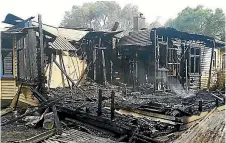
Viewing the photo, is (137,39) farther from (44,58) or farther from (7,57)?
(7,57)

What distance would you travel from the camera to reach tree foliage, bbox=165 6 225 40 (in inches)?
1359

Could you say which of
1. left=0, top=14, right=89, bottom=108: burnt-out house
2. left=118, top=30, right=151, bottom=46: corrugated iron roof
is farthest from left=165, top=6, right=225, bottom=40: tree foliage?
left=0, top=14, right=89, bottom=108: burnt-out house

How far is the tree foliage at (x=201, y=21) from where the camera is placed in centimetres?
3453

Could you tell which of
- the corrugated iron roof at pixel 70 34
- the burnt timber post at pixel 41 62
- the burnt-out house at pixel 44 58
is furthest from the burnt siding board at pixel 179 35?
the burnt timber post at pixel 41 62

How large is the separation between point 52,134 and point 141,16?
670 inches

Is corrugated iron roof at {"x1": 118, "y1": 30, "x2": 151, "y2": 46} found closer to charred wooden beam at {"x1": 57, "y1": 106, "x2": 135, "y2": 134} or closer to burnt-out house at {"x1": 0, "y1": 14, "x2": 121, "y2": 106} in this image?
burnt-out house at {"x1": 0, "y1": 14, "x2": 121, "y2": 106}

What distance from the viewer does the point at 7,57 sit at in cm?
1377

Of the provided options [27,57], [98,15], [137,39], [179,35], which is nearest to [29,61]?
[27,57]

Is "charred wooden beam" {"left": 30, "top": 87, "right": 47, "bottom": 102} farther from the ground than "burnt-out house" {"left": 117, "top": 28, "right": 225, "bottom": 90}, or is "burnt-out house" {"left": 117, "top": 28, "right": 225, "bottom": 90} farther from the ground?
"burnt-out house" {"left": 117, "top": 28, "right": 225, "bottom": 90}

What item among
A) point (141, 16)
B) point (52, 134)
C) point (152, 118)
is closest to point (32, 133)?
point (52, 134)

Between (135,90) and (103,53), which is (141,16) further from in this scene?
(135,90)

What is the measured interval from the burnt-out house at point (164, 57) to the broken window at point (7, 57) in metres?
7.38

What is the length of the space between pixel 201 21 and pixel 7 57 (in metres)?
32.1

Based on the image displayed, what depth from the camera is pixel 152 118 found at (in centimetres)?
926
